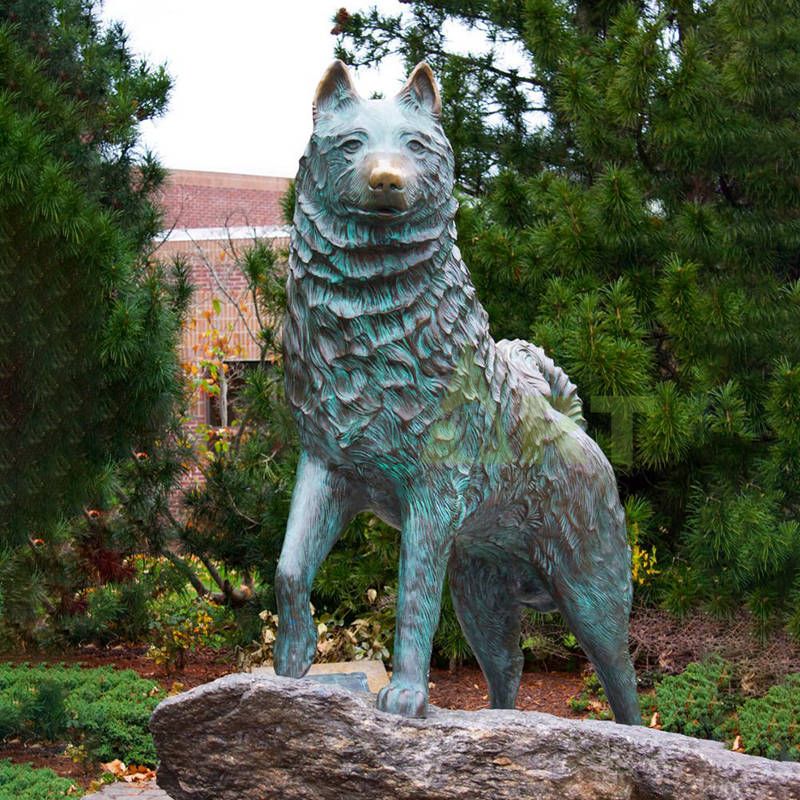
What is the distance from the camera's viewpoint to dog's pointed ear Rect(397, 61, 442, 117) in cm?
317

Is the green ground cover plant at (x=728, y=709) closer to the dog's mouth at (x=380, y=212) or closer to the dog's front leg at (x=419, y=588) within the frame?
the dog's front leg at (x=419, y=588)

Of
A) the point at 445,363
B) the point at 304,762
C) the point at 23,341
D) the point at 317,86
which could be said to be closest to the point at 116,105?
the point at 23,341

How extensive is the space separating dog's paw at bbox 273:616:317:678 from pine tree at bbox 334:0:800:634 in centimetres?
299

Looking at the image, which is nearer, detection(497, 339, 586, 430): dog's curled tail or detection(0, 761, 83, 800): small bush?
detection(497, 339, 586, 430): dog's curled tail

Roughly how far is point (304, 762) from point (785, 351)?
409cm

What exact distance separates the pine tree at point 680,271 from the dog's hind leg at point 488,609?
2.30 meters

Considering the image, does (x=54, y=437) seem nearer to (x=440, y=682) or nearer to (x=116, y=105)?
(x=116, y=105)

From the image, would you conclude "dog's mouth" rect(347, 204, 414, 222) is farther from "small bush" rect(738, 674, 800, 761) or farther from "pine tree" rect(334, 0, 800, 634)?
"small bush" rect(738, 674, 800, 761)

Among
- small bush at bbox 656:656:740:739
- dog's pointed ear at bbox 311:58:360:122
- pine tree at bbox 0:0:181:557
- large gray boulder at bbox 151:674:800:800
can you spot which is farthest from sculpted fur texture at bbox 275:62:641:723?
small bush at bbox 656:656:740:739

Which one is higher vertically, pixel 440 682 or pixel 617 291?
pixel 617 291

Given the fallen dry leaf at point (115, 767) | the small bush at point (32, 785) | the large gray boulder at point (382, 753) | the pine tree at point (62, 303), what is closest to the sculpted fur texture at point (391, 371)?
the large gray boulder at point (382, 753)

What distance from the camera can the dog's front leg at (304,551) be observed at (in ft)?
10.00

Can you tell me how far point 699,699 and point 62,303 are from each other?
154 inches

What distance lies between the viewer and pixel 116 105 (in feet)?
21.1
